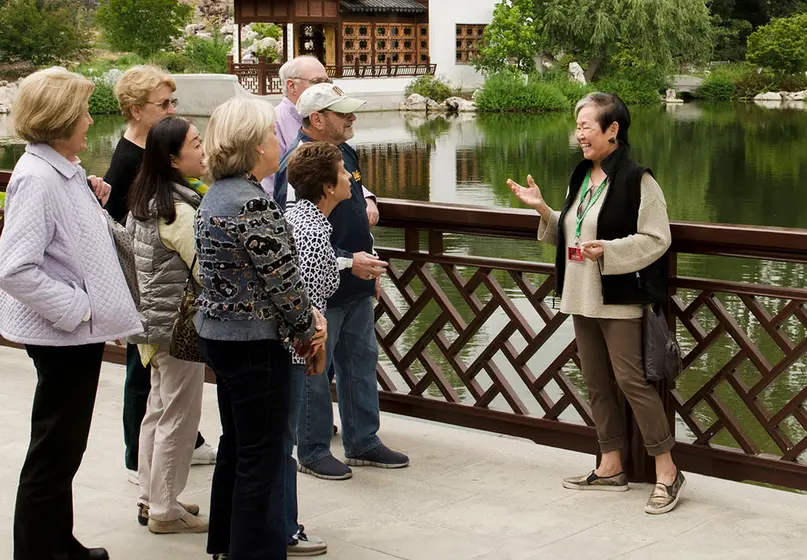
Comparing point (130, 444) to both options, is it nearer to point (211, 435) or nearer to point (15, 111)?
point (211, 435)

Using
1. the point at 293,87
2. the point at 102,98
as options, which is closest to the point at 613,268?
the point at 293,87

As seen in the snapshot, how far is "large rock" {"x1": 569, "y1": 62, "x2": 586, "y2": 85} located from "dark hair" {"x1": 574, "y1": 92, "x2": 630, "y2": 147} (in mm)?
39656

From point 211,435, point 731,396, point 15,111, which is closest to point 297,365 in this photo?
point 15,111

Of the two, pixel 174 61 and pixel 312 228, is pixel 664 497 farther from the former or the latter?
pixel 174 61

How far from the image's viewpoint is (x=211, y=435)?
4320 mm

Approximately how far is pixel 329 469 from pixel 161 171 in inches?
45.1

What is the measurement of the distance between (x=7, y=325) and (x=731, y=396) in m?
6.02

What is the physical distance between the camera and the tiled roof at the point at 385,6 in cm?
3931

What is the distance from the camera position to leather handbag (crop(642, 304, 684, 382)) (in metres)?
3.51

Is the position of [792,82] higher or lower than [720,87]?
higher

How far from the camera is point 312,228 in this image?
3172mm

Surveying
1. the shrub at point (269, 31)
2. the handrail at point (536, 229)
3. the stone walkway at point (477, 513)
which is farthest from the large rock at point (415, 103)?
the stone walkway at point (477, 513)

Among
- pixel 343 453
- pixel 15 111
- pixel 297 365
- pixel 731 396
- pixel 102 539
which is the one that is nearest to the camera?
pixel 15 111

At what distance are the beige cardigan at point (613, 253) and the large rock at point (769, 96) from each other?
43622mm
